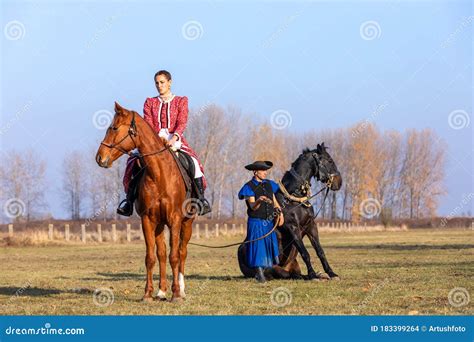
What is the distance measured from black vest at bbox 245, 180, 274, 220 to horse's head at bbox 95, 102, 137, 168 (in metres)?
3.98

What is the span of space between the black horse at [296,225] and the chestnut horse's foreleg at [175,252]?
385cm

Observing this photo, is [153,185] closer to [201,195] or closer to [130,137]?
[130,137]

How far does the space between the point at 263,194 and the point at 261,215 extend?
43 centimetres

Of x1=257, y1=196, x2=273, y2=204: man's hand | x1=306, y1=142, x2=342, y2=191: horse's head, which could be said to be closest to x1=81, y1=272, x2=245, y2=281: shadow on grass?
x1=257, y1=196, x2=273, y2=204: man's hand

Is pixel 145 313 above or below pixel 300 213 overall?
below

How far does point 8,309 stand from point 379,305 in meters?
4.91

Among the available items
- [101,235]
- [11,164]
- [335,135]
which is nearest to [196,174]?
[101,235]

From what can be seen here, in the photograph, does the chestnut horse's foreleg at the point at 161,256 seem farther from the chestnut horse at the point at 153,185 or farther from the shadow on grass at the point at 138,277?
the shadow on grass at the point at 138,277

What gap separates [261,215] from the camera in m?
14.9

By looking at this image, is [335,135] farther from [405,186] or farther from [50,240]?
[50,240]

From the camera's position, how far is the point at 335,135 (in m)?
92.9

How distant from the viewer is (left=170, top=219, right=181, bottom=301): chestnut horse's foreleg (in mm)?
11375

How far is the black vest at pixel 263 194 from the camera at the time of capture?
48.3ft

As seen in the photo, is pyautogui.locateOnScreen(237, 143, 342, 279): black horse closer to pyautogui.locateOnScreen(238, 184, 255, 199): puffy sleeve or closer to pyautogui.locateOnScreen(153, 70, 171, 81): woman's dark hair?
pyautogui.locateOnScreen(238, 184, 255, 199): puffy sleeve
